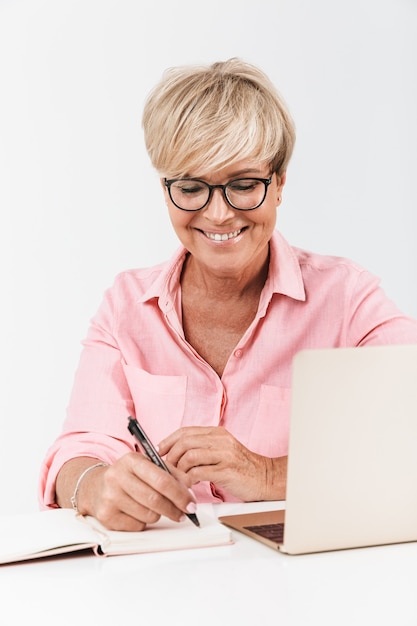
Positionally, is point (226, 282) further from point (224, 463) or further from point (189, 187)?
point (224, 463)

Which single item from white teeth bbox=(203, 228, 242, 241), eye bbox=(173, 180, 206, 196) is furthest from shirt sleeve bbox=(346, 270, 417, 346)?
eye bbox=(173, 180, 206, 196)

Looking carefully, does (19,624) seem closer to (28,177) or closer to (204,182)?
(204,182)

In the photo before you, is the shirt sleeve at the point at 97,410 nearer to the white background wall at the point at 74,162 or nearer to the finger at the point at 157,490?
the finger at the point at 157,490

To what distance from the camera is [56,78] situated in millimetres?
3523

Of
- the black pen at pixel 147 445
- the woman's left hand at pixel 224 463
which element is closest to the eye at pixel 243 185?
the woman's left hand at pixel 224 463

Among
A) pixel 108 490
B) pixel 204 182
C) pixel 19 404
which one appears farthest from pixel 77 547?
pixel 19 404

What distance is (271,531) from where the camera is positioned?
4.66 feet

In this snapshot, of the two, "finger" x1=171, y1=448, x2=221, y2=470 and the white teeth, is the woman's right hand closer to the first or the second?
"finger" x1=171, y1=448, x2=221, y2=470

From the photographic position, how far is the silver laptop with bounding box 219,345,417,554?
1.21 metres

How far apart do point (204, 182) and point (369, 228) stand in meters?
2.04

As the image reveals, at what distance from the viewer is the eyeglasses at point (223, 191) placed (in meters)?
1.90

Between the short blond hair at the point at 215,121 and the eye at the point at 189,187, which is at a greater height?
the short blond hair at the point at 215,121

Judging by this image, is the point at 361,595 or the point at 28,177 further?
the point at 28,177

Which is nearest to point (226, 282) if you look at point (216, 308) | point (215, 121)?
point (216, 308)
